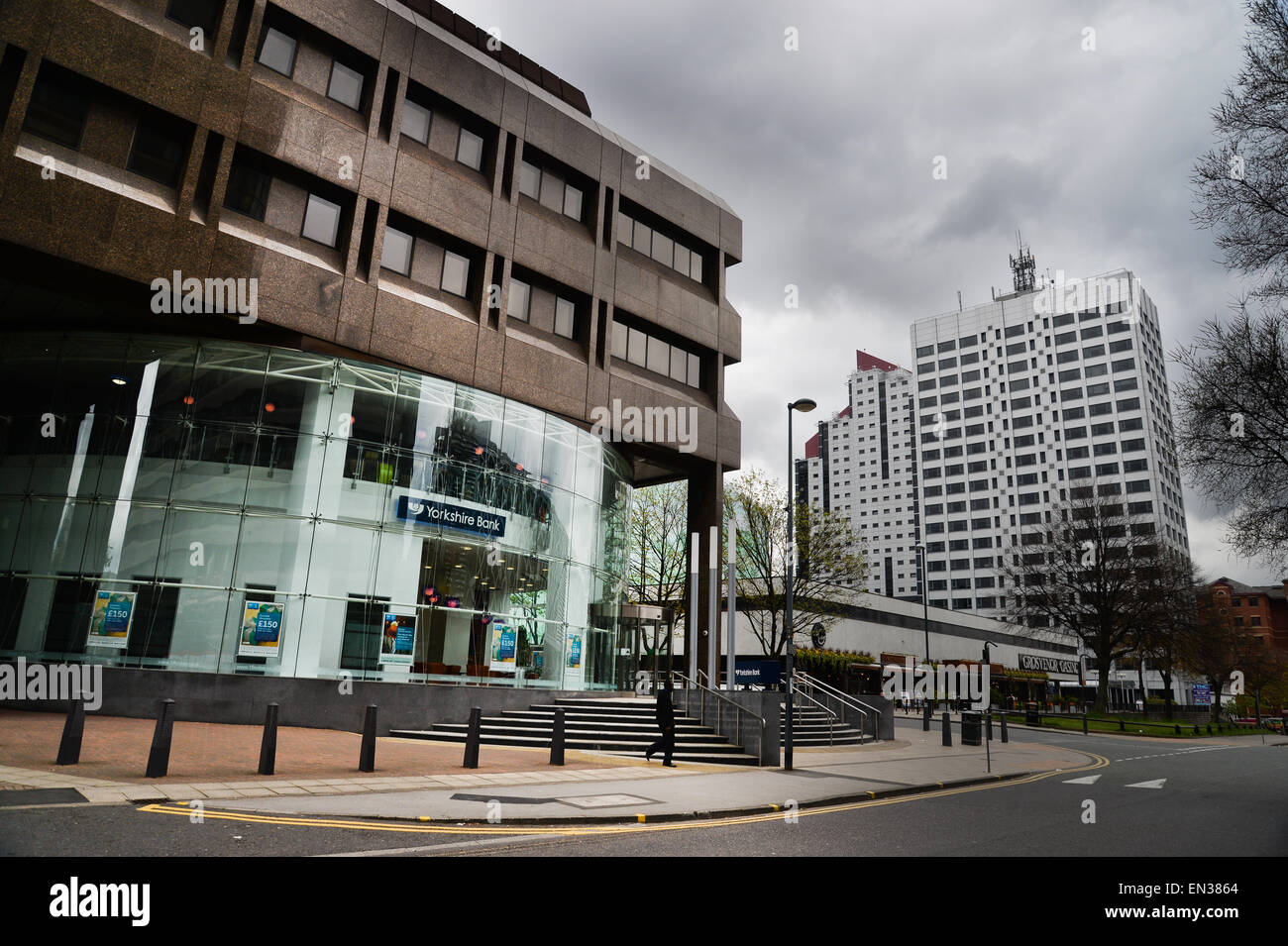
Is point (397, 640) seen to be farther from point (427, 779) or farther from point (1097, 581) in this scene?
point (1097, 581)

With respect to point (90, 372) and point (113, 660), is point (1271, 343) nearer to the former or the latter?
point (113, 660)

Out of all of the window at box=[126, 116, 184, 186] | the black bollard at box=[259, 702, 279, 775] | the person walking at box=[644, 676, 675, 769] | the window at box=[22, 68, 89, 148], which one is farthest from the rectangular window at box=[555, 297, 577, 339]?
the black bollard at box=[259, 702, 279, 775]

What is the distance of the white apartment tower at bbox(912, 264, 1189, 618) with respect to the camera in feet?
367

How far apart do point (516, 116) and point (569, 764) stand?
21788 millimetres

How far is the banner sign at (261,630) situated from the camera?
19.0 metres

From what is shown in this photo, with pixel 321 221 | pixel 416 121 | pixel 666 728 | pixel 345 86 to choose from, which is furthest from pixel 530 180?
pixel 666 728

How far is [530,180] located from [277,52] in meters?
8.71

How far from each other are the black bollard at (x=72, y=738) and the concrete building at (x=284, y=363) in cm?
777

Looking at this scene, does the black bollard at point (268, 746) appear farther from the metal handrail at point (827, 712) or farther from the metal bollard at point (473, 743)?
the metal handrail at point (827, 712)

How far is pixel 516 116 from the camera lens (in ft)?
87.8

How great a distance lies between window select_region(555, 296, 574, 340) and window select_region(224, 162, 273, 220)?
991 centimetres

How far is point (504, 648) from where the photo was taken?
22.2 m

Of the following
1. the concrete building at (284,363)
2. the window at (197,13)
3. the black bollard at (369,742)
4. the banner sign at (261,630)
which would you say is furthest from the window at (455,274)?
the black bollard at (369,742)
